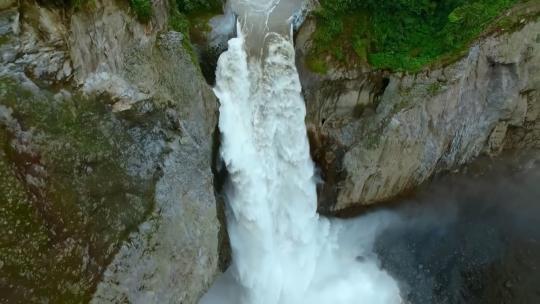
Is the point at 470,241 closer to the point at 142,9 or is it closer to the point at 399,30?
the point at 399,30

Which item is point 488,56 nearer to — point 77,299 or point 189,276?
point 189,276

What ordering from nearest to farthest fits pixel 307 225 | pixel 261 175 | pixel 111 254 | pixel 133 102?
pixel 111 254
pixel 133 102
pixel 261 175
pixel 307 225

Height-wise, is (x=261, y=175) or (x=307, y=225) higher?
(x=261, y=175)

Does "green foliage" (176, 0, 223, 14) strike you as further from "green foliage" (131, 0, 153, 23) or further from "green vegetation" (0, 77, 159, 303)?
"green vegetation" (0, 77, 159, 303)

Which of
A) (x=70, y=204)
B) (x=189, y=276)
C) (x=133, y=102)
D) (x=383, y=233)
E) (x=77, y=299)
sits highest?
(x=133, y=102)

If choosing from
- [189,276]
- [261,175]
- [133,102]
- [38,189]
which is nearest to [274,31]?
[261,175]

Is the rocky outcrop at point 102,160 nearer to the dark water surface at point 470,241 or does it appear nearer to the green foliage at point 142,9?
the green foliage at point 142,9

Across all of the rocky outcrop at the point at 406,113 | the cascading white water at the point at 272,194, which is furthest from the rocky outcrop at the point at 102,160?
the rocky outcrop at the point at 406,113
